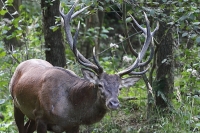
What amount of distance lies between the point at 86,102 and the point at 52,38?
2.41 m

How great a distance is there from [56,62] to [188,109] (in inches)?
102

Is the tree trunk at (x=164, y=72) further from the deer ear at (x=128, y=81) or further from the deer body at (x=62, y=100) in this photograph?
the deer body at (x=62, y=100)

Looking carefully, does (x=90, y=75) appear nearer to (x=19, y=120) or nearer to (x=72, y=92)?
(x=72, y=92)

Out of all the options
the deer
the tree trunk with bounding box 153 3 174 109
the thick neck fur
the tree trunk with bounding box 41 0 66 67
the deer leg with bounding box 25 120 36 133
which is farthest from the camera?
the tree trunk with bounding box 41 0 66 67

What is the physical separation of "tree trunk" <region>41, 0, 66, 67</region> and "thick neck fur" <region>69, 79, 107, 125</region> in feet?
6.64

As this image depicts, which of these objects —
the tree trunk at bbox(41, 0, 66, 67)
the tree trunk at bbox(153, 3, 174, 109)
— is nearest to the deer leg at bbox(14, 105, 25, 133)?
the tree trunk at bbox(41, 0, 66, 67)

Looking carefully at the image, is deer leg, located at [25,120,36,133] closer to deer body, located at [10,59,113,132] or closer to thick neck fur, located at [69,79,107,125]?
deer body, located at [10,59,113,132]

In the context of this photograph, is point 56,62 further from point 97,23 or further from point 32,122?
point 97,23

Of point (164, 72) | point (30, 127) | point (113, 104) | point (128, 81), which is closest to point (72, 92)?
point (128, 81)

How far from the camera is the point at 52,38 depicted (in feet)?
29.0

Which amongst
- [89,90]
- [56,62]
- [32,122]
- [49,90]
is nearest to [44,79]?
[49,90]

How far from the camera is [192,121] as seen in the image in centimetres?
743

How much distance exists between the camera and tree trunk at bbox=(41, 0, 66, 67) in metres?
8.73

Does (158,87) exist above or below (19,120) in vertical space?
above
